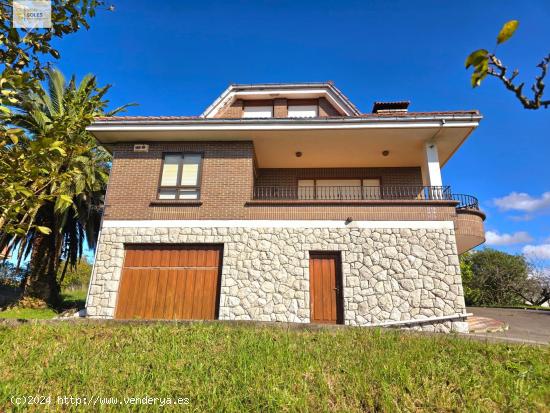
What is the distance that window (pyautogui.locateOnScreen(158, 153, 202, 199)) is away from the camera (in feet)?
31.5

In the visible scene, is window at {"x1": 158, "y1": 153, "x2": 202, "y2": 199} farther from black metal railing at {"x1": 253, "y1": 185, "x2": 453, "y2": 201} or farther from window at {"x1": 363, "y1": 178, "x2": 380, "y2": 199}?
window at {"x1": 363, "y1": 178, "x2": 380, "y2": 199}

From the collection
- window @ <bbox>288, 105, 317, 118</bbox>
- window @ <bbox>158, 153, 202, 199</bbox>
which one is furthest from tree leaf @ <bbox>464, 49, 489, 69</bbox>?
window @ <bbox>288, 105, 317, 118</bbox>

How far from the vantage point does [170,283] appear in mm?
8773

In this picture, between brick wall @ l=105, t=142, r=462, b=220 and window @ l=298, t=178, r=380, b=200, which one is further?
window @ l=298, t=178, r=380, b=200

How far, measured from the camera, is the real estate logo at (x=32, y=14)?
119 inches

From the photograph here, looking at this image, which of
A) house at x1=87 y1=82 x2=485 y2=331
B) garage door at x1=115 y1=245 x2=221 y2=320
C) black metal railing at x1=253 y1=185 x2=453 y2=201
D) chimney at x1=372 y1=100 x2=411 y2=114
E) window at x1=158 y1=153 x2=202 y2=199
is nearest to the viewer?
house at x1=87 y1=82 x2=485 y2=331

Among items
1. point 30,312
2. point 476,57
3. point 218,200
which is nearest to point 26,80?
point 476,57

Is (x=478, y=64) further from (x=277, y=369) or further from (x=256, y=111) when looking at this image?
(x=256, y=111)

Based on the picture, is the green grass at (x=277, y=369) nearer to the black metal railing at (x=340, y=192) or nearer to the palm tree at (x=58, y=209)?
the black metal railing at (x=340, y=192)

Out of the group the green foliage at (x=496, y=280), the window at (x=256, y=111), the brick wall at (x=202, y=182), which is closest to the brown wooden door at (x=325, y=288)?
the brick wall at (x=202, y=182)

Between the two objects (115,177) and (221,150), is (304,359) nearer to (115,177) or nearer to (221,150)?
(221,150)

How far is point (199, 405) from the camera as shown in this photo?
320 cm

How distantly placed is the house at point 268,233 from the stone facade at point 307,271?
0.03 meters

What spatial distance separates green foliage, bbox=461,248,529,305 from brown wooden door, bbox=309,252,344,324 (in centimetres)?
1837
